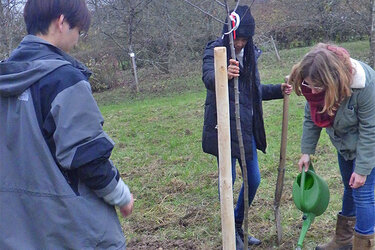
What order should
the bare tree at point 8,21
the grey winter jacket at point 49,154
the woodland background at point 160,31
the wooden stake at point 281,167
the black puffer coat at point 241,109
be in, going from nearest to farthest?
the grey winter jacket at point 49,154 → the black puffer coat at point 241,109 → the wooden stake at point 281,167 → the bare tree at point 8,21 → the woodland background at point 160,31

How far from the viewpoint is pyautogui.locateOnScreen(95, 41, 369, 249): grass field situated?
349 centimetres

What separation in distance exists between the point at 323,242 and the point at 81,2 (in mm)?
2516

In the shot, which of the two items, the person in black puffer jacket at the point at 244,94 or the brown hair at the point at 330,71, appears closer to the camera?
the brown hair at the point at 330,71

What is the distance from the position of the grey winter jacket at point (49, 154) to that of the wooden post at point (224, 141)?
644 millimetres

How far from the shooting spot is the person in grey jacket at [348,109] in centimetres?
232

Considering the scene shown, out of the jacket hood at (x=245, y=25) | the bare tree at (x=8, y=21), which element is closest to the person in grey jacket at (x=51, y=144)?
the jacket hood at (x=245, y=25)

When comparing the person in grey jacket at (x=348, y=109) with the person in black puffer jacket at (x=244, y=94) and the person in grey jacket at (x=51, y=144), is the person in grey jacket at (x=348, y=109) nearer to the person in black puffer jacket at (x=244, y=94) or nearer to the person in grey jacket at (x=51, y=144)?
the person in black puffer jacket at (x=244, y=94)

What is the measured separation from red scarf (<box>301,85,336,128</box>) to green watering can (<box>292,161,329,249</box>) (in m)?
0.44

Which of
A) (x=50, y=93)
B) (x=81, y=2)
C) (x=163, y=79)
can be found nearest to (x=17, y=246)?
(x=50, y=93)

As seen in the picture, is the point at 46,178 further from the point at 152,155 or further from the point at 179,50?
the point at 179,50

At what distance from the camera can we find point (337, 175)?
4.48 m

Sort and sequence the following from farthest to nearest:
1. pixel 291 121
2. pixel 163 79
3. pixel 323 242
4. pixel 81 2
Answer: pixel 163 79 → pixel 291 121 → pixel 323 242 → pixel 81 2

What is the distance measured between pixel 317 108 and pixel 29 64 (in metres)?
1.67

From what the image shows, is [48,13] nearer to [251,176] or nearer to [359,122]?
[359,122]
